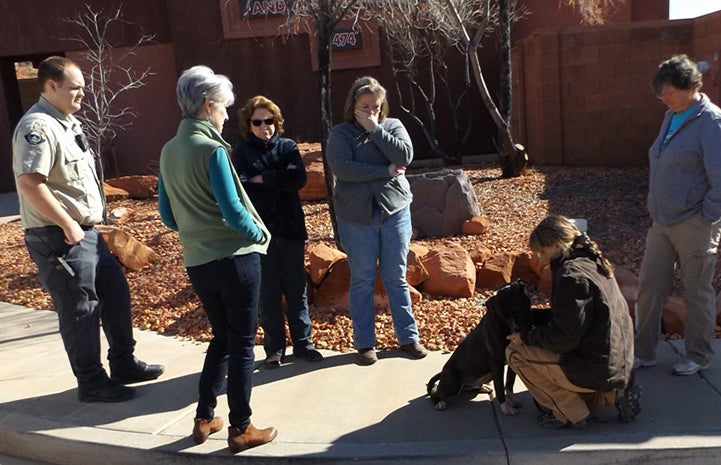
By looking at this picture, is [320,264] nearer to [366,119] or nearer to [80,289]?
[366,119]

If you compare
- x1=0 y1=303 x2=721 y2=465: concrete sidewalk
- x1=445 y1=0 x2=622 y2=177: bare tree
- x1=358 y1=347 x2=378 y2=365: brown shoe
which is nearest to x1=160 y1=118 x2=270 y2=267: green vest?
x1=0 y1=303 x2=721 y2=465: concrete sidewalk

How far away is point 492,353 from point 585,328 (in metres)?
0.53

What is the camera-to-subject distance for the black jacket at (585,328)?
310 centimetres

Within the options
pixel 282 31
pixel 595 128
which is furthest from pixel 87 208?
pixel 282 31

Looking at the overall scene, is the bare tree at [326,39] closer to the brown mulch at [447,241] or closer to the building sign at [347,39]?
the brown mulch at [447,241]

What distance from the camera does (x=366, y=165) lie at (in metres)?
4.14

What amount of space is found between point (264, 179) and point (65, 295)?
4.33 feet

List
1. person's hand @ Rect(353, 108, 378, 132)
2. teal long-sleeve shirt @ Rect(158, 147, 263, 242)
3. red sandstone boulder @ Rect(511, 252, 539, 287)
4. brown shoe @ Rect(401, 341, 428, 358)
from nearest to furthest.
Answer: teal long-sleeve shirt @ Rect(158, 147, 263, 242) < person's hand @ Rect(353, 108, 378, 132) < brown shoe @ Rect(401, 341, 428, 358) < red sandstone boulder @ Rect(511, 252, 539, 287)

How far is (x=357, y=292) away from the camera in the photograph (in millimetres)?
4312

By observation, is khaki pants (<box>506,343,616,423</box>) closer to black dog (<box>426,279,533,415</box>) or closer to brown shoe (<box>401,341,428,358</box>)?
black dog (<box>426,279,533,415</box>)

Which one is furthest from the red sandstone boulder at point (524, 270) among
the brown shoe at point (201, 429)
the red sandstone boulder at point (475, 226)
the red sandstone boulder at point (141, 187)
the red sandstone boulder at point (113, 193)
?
the red sandstone boulder at point (113, 193)

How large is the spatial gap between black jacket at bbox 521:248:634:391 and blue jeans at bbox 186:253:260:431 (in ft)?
4.48

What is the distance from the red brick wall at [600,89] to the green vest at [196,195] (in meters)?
9.27

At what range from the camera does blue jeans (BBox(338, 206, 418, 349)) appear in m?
4.27
